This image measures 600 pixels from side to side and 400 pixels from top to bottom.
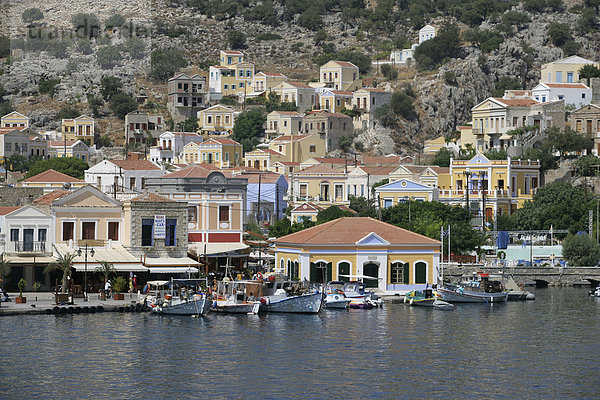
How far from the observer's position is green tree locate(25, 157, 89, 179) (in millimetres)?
131875

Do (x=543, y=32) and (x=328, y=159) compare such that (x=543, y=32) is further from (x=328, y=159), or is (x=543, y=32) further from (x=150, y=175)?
(x=150, y=175)

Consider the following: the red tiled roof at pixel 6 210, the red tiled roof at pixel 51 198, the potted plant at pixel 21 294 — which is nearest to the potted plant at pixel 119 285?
the potted plant at pixel 21 294

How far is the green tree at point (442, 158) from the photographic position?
13362 centimetres

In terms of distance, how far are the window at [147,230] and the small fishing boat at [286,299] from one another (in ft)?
30.1

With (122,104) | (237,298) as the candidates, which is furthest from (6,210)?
(122,104)

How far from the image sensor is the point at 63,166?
13412 cm

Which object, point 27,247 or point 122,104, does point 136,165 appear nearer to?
point 27,247

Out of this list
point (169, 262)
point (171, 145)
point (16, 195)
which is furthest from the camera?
point (171, 145)

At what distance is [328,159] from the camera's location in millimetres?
139625

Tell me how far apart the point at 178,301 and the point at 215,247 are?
1310 centimetres

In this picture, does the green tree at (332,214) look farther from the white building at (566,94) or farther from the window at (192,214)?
the white building at (566,94)

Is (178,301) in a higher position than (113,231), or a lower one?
lower

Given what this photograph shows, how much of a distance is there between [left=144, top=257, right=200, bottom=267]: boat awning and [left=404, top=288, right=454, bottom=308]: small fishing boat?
42.3 ft

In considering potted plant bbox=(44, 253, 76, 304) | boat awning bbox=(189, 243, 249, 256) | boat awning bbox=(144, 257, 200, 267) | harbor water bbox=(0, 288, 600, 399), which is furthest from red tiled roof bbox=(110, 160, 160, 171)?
harbor water bbox=(0, 288, 600, 399)
